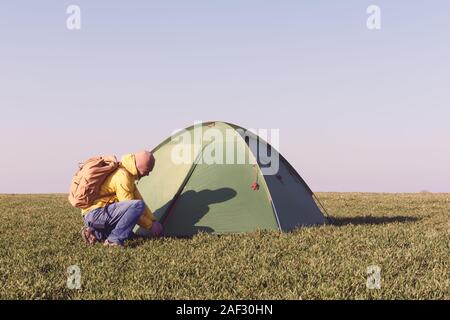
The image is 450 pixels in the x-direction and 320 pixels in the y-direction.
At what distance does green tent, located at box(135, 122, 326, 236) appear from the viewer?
9953 millimetres

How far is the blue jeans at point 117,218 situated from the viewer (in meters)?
8.61

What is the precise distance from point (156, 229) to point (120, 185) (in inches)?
48.7

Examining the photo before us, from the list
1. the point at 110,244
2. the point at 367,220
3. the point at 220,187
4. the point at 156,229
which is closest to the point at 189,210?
the point at 220,187

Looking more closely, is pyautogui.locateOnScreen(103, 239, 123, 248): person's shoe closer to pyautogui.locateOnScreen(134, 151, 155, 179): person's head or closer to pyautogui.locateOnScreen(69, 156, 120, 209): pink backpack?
pyautogui.locateOnScreen(69, 156, 120, 209): pink backpack

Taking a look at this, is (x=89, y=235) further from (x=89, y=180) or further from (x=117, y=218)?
(x=89, y=180)

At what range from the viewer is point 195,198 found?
33.4ft

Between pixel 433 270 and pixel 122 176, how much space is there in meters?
5.51

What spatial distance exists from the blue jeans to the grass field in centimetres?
34

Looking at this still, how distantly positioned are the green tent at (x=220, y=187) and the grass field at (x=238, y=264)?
630mm

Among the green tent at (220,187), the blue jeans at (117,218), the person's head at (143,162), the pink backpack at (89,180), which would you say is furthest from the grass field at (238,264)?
the person's head at (143,162)

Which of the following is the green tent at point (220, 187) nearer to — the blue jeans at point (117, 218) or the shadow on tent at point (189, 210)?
the shadow on tent at point (189, 210)

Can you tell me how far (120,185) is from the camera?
8773 mm

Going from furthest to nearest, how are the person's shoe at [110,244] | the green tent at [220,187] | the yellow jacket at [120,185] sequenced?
the green tent at [220,187] < the yellow jacket at [120,185] < the person's shoe at [110,244]

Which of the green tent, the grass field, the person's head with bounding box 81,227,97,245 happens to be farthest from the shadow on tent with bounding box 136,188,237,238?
the person's head with bounding box 81,227,97,245
